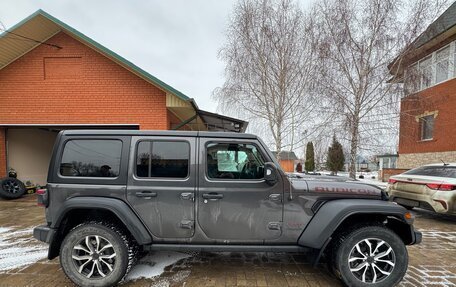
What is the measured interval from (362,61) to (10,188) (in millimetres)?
14310

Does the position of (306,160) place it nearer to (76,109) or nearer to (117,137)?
(76,109)

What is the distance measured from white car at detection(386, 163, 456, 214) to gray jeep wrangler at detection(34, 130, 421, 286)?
3.37m

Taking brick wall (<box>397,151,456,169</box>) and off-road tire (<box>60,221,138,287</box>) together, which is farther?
brick wall (<box>397,151,456,169</box>)

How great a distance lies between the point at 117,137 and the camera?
2.86m

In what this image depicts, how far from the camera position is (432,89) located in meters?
11.5

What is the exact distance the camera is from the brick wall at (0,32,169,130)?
7371 mm

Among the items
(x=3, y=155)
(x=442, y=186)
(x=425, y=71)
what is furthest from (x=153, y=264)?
(x=425, y=71)

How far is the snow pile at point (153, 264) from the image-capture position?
299cm

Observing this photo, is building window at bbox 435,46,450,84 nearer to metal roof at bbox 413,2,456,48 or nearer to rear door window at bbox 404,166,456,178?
metal roof at bbox 413,2,456,48

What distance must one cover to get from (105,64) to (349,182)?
7848 mm

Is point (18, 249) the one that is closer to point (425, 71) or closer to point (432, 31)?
point (425, 71)

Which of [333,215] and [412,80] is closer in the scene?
[333,215]

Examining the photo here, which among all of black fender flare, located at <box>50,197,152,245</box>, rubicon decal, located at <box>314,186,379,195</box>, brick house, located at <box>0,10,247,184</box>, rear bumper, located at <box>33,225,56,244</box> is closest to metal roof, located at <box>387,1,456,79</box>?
brick house, located at <box>0,10,247,184</box>

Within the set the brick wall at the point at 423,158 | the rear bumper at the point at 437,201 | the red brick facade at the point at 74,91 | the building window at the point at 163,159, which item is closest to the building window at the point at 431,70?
the brick wall at the point at 423,158
